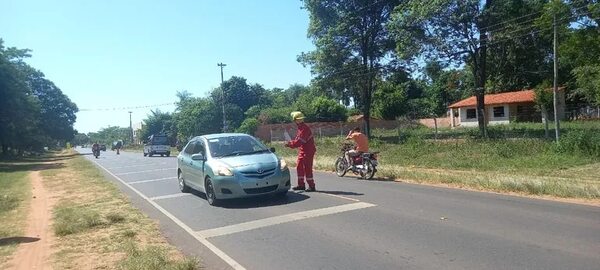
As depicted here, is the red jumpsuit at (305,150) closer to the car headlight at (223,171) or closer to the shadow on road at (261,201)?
the shadow on road at (261,201)

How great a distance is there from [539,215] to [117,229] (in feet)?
23.6

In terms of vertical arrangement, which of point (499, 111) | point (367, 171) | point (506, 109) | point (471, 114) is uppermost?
point (506, 109)

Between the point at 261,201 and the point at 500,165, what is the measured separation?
417 inches

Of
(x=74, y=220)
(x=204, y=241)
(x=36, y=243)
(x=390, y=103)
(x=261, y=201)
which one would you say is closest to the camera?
(x=204, y=241)

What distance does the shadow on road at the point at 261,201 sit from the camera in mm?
11500

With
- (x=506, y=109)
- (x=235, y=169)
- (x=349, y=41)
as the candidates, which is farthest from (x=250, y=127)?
(x=235, y=169)

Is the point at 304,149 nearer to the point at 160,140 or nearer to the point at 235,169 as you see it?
the point at 235,169

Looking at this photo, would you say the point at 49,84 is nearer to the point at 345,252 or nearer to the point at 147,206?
the point at 147,206

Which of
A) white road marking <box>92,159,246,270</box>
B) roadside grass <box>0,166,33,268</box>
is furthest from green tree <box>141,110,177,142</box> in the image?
white road marking <box>92,159,246,270</box>

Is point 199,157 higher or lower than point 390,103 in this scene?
lower

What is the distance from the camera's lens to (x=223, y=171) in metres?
11.6

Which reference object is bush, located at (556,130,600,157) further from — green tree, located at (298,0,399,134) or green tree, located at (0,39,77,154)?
green tree, located at (0,39,77,154)

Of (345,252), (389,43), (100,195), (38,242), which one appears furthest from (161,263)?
(389,43)

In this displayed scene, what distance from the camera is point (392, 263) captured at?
645cm
